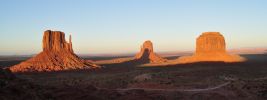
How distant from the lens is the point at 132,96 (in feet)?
121

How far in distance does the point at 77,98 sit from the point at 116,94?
21.5ft

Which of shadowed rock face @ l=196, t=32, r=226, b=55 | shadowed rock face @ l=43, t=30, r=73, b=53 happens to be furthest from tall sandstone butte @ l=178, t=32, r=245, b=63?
shadowed rock face @ l=43, t=30, r=73, b=53

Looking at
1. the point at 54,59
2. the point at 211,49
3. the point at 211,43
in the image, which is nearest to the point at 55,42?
the point at 54,59

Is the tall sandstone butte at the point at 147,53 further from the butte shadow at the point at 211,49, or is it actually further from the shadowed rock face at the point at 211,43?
the shadowed rock face at the point at 211,43

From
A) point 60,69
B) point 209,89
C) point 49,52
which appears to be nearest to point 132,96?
point 209,89

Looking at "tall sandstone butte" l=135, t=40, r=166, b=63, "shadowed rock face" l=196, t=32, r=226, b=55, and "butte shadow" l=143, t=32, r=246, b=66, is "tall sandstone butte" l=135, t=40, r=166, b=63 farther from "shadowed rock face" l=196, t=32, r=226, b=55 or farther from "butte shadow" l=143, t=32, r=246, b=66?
"shadowed rock face" l=196, t=32, r=226, b=55

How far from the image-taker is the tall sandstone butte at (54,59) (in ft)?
305

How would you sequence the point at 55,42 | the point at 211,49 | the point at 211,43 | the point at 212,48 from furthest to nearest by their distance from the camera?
the point at 211,49 < the point at 212,48 < the point at 211,43 < the point at 55,42

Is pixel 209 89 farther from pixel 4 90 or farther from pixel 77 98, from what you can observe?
pixel 4 90

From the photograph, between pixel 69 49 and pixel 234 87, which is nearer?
pixel 234 87

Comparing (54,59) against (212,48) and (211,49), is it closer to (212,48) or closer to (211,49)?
(211,49)

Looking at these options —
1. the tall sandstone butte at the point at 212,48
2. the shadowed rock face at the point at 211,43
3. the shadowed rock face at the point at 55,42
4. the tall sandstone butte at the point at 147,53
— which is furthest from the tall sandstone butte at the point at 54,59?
the tall sandstone butte at the point at 147,53

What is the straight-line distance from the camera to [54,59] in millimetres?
95562

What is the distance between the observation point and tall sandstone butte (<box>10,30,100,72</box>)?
9300cm
